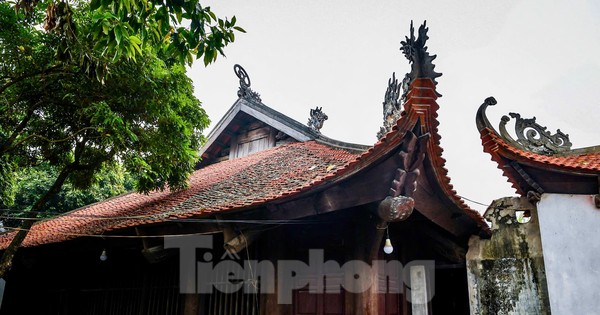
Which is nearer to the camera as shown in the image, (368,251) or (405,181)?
(405,181)

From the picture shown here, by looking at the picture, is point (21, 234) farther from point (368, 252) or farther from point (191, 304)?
point (368, 252)

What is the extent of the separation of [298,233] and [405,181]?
6.02ft

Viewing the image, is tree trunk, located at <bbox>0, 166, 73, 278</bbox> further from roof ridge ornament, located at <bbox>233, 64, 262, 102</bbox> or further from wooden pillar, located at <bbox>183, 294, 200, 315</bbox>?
roof ridge ornament, located at <bbox>233, 64, 262, 102</bbox>

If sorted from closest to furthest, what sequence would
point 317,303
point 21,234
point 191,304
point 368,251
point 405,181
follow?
point 405,181, point 368,251, point 317,303, point 191,304, point 21,234

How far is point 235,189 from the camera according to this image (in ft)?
22.9

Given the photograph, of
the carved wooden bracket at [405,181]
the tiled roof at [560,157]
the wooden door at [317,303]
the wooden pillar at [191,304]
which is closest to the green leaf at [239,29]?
the carved wooden bracket at [405,181]

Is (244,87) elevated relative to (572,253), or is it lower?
elevated

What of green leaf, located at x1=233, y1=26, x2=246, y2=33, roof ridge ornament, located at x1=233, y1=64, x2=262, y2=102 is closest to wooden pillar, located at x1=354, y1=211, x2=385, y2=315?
green leaf, located at x1=233, y1=26, x2=246, y2=33

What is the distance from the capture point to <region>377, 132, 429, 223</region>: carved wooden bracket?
424 cm

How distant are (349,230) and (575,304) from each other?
425 centimetres

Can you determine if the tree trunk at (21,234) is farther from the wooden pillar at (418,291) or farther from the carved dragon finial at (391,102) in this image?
the wooden pillar at (418,291)

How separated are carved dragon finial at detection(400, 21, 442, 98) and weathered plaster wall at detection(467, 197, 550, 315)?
4716mm

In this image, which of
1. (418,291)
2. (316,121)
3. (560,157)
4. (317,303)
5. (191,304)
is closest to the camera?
(317,303)

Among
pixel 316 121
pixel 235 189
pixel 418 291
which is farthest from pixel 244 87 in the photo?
pixel 418 291
